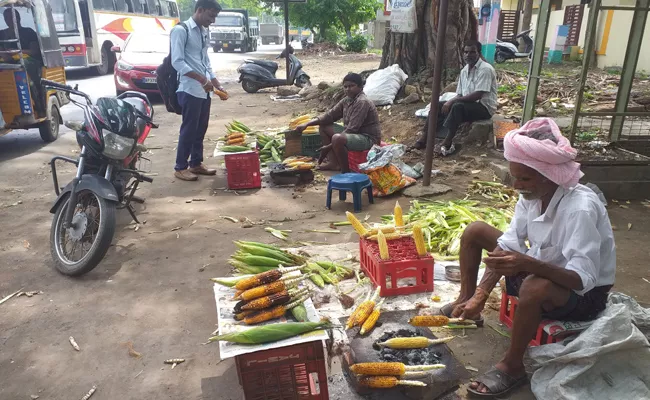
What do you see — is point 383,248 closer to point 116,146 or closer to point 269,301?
point 269,301

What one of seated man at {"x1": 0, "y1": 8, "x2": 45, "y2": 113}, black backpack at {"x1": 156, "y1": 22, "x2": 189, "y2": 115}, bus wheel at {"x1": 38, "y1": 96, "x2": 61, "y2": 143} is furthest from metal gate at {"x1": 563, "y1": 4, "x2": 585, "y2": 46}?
seated man at {"x1": 0, "y1": 8, "x2": 45, "y2": 113}

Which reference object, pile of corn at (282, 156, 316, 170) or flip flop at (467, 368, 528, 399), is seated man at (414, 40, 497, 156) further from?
flip flop at (467, 368, 528, 399)

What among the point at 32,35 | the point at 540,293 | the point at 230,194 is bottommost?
the point at 230,194

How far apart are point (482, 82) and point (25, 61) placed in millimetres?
7513

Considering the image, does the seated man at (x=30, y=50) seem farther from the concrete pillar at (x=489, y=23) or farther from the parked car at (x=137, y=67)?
the concrete pillar at (x=489, y=23)

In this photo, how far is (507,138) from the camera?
2559 millimetres

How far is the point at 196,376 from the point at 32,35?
753cm

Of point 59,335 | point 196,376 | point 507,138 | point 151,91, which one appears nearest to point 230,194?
point 59,335

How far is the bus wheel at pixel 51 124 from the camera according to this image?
8656 millimetres

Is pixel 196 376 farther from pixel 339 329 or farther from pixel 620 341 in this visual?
pixel 620 341

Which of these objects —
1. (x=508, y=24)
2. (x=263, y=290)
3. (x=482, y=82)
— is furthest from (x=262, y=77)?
(x=508, y=24)

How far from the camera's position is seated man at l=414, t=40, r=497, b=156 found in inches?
275

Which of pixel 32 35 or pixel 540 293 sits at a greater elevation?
pixel 32 35

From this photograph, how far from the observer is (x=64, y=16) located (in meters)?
15.3
